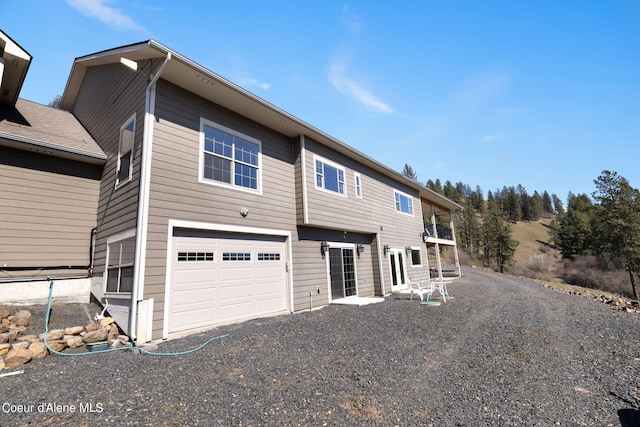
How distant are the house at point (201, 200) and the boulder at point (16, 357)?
1445 mm

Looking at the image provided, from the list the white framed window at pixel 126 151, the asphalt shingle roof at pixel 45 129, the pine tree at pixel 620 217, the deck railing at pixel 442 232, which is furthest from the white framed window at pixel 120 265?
the pine tree at pixel 620 217

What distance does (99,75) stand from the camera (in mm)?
9242

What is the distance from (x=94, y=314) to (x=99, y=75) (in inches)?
297

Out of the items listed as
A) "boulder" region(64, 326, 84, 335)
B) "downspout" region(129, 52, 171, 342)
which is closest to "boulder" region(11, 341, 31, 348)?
"boulder" region(64, 326, 84, 335)

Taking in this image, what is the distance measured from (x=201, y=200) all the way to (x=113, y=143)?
3.55 m

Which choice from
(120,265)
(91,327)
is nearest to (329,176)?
(120,265)

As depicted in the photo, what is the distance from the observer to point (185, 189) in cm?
672


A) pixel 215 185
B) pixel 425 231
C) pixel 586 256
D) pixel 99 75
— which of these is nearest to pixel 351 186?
pixel 215 185

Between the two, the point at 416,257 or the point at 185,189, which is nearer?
the point at 185,189

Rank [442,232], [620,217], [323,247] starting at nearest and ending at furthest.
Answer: [323,247] → [442,232] → [620,217]

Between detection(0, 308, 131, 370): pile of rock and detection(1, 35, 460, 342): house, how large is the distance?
310 millimetres

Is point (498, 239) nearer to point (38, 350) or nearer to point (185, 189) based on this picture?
point (185, 189)

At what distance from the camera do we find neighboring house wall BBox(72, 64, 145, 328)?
645 cm

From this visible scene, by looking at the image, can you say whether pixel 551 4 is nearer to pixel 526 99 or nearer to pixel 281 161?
pixel 526 99
